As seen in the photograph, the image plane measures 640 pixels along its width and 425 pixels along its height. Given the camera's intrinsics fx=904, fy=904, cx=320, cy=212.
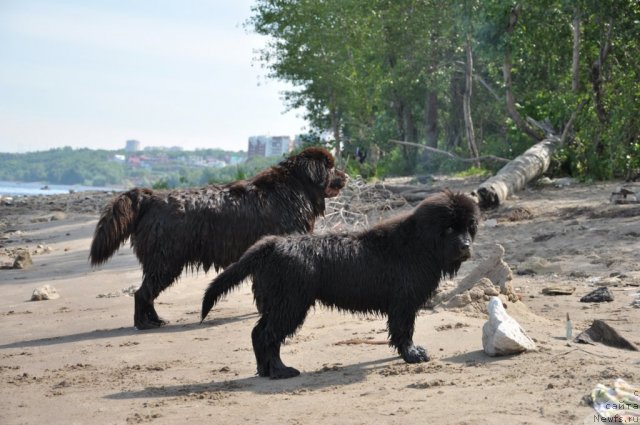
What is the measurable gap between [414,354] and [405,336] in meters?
0.15

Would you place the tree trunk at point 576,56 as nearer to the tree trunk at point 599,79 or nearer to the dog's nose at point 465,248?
the tree trunk at point 599,79

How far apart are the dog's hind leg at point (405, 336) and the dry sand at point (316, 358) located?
0.14 meters

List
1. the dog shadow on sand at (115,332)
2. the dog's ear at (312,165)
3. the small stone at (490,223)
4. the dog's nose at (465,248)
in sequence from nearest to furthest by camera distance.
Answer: the dog's nose at (465,248) → the dog shadow on sand at (115,332) → the dog's ear at (312,165) → the small stone at (490,223)

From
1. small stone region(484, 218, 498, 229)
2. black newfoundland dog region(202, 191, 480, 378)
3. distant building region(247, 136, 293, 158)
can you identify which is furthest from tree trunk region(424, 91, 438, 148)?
distant building region(247, 136, 293, 158)

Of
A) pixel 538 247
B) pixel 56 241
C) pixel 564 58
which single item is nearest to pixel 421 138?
pixel 564 58

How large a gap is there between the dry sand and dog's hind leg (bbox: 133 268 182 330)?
0.12 m

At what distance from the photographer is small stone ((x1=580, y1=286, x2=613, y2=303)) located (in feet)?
27.0

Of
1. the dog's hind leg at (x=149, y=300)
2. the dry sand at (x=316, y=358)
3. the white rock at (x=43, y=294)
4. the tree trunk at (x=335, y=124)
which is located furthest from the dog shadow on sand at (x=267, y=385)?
the tree trunk at (x=335, y=124)

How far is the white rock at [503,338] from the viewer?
6055mm

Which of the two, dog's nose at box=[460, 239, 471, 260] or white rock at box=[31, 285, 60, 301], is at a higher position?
dog's nose at box=[460, 239, 471, 260]

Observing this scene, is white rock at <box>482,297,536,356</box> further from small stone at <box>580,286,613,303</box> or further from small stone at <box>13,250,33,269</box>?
small stone at <box>13,250,33,269</box>

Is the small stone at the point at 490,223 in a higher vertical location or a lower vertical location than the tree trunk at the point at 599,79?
lower

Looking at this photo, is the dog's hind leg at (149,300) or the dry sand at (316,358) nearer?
the dry sand at (316,358)

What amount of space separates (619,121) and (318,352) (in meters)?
11.1
